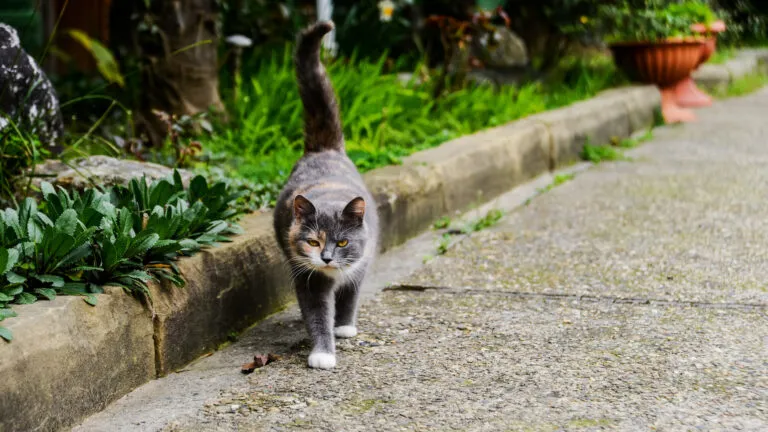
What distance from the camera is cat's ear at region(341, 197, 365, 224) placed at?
327 cm

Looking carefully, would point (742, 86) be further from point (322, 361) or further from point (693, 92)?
point (322, 361)

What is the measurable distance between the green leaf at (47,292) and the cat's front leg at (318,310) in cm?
88

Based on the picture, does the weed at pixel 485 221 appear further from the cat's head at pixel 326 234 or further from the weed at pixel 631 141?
the weed at pixel 631 141

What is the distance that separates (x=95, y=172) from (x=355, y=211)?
1398 mm

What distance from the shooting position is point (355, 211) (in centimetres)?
330

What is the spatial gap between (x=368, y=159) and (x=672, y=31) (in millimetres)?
4191

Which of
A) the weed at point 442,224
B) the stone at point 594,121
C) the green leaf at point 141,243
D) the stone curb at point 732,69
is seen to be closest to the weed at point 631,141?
the stone at point 594,121

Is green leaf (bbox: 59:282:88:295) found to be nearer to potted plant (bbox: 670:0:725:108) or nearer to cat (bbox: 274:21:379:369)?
cat (bbox: 274:21:379:369)

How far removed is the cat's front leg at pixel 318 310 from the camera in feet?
10.8

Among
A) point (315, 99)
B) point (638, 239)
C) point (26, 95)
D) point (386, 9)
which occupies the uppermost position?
point (386, 9)

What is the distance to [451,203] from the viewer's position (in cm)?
530

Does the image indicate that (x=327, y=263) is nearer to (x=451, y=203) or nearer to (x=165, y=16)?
(x=451, y=203)

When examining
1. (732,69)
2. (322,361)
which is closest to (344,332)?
(322,361)

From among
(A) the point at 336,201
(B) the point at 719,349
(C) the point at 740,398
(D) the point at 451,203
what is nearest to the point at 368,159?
(D) the point at 451,203
